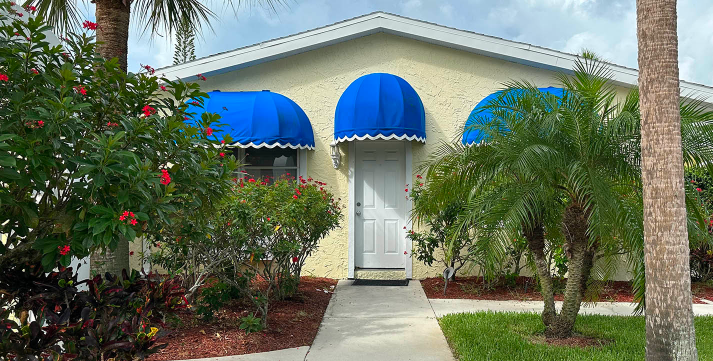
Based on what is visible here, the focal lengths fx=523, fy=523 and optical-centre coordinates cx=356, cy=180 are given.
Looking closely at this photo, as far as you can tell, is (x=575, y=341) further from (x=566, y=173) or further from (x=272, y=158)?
(x=272, y=158)

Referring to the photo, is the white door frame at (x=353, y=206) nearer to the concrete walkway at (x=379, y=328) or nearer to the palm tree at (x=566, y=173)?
the concrete walkway at (x=379, y=328)

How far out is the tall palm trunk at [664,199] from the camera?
12.8ft

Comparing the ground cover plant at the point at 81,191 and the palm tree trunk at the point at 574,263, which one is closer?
the ground cover plant at the point at 81,191

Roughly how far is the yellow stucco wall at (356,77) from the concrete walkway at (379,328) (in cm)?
175

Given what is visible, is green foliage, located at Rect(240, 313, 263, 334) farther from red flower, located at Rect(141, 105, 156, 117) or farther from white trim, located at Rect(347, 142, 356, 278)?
white trim, located at Rect(347, 142, 356, 278)

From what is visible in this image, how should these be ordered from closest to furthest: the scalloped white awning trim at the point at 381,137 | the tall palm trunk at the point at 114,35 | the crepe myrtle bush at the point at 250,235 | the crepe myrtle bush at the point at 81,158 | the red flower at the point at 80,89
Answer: the crepe myrtle bush at the point at 81,158 < the red flower at the point at 80,89 < the crepe myrtle bush at the point at 250,235 < the tall palm trunk at the point at 114,35 < the scalloped white awning trim at the point at 381,137

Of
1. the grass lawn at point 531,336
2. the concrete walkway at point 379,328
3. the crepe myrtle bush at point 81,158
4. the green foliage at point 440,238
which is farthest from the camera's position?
the green foliage at point 440,238

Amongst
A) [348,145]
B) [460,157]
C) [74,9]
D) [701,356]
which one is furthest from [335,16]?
[701,356]

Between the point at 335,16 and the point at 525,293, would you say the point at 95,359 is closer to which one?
the point at 525,293

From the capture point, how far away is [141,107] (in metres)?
3.43

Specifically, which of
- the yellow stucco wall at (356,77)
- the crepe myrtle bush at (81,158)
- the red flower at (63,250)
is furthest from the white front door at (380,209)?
the red flower at (63,250)

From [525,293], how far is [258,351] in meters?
4.97

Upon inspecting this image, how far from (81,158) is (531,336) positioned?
16.4ft

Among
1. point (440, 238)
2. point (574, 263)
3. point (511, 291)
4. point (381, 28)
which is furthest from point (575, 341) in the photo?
point (381, 28)
